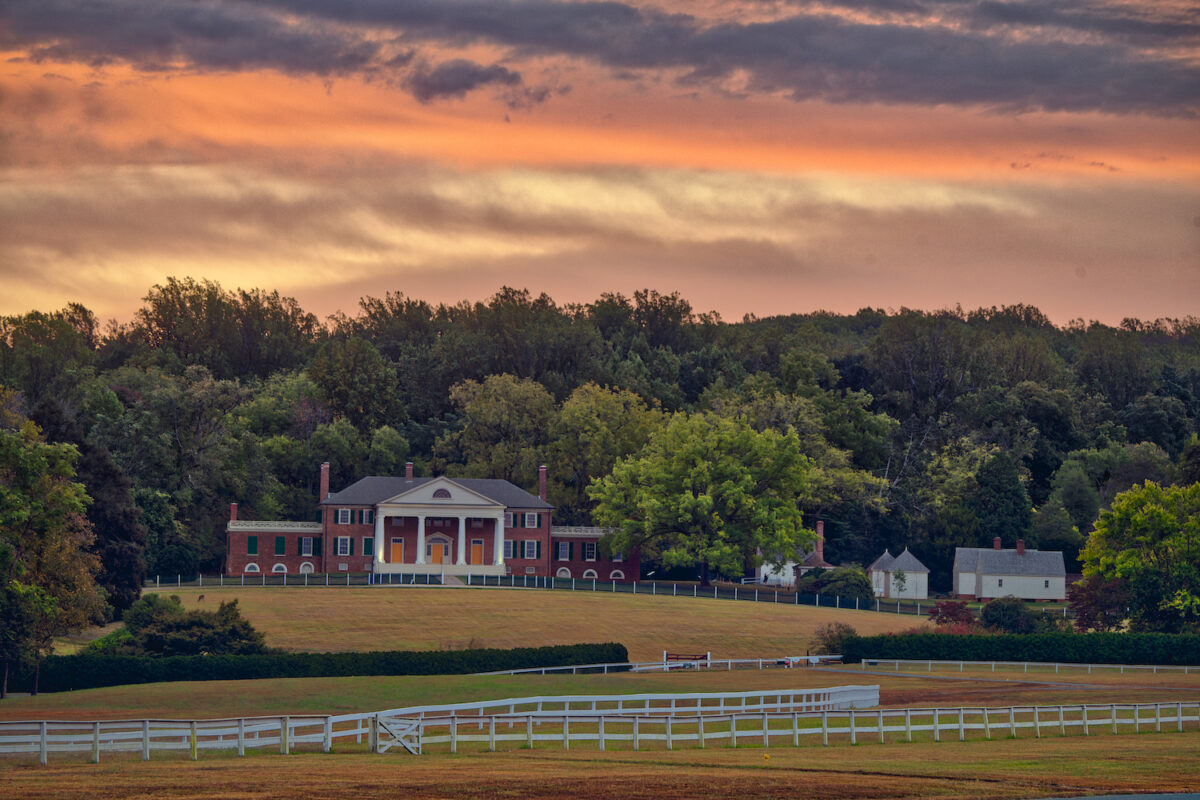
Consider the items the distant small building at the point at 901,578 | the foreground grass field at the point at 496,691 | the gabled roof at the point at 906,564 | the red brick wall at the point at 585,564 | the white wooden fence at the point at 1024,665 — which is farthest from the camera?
the gabled roof at the point at 906,564

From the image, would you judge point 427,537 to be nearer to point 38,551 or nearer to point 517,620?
point 517,620

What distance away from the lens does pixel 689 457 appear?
11025 cm

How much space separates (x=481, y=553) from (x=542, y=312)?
56531 millimetres

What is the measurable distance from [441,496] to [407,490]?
2.75 m

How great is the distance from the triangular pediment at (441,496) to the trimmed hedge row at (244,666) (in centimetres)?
4215

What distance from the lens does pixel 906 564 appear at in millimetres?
116562

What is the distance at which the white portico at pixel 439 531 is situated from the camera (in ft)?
362

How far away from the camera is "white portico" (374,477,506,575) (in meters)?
110

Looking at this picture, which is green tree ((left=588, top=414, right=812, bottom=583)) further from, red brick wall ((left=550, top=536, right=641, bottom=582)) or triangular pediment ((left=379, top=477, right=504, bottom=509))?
triangular pediment ((left=379, top=477, right=504, bottom=509))

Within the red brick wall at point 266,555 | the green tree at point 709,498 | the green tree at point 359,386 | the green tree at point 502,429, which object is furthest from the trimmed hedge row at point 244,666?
the green tree at point 359,386


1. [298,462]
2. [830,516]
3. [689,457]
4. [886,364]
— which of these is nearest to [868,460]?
[830,516]

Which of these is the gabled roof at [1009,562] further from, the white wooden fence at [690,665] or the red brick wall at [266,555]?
the red brick wall at [266,555]

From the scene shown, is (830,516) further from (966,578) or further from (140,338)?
(140,338)

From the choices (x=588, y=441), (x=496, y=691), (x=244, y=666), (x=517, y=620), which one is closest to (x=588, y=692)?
(x=496, y=691)
